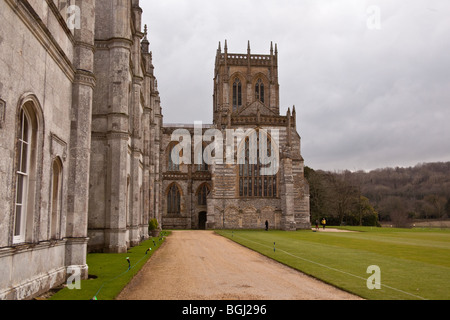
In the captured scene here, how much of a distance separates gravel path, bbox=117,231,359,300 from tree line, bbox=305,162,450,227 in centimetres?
4978

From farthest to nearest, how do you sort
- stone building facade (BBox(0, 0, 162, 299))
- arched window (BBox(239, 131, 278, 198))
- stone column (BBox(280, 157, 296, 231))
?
arched window (BBox(239, 131, 278, 198)) < stone column (BBox(280, 157, 296, 231)) < stone building facade (BBox(0, 0, 162, 299))

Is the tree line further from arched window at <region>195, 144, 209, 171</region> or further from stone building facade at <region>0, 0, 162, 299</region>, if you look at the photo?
stone building facade at <region>0, 0, 162, 299</region>

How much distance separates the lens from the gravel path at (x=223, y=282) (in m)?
10.0

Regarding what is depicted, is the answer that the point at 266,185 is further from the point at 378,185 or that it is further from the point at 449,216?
the point at 378,185

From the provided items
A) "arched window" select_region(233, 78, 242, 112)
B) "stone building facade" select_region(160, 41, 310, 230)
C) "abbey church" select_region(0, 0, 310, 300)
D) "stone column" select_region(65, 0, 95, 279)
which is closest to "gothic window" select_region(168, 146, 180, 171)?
"stone building facade" select_region(160, 41, 310, 230)

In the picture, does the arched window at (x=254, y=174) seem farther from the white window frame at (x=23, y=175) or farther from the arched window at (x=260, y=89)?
the white window frame at (x=23, y=175)

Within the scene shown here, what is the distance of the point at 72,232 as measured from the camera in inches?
480

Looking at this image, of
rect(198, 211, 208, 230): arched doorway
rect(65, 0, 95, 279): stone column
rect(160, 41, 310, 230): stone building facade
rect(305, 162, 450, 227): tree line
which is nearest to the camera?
rect(65, 0, 95, 279): stone column

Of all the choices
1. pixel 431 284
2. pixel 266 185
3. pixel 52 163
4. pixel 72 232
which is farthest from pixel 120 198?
pixel 266 185

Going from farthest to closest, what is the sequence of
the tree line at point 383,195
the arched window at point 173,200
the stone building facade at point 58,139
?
the tree line at point 383,195 < the arched window at point 173,200 < the stone building facade at point 58,139

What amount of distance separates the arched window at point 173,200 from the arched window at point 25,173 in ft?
147

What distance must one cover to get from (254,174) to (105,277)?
3735cm

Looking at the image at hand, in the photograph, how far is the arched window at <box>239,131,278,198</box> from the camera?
48.5 metres

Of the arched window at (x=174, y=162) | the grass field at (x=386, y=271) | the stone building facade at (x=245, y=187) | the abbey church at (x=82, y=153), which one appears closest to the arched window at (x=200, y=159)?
the arched window at (x=174, y=162)
